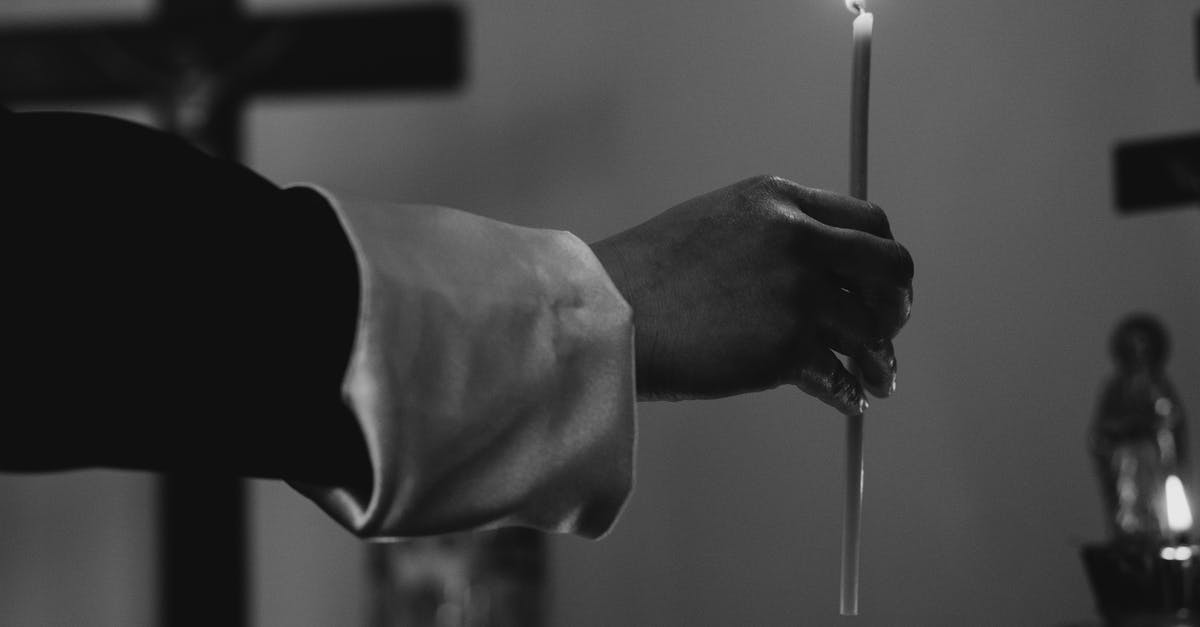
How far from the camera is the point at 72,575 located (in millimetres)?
1668

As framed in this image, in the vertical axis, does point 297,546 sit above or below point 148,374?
below

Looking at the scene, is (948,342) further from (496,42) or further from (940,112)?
(496,42)

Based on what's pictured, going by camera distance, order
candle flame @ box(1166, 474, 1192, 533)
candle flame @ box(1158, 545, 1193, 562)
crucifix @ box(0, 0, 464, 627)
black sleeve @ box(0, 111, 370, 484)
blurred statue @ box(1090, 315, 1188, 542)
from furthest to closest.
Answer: crucifix @ box(0, 0, 464, 627), blurred statue @ box(1090, 315, 1188, 542), candle flame @ box(1166, 474, 1192, 533), candle flame @ box(1158, 545, 1193, 562), black sleeve @ box(0, 111, 370, 484)

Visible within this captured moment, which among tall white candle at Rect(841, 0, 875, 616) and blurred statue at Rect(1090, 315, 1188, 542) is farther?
blurred statue at Rect(1090, 315, 1188, 542)

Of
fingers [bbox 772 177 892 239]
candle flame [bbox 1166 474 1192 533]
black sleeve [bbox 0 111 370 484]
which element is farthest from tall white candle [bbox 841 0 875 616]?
candle flame [bbox 1166 474 1192 533]

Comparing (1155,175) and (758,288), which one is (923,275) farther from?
(758,288)

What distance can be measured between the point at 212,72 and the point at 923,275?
101cm

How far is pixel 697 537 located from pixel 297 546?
0.53 m

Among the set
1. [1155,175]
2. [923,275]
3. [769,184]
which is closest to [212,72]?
[923,275]

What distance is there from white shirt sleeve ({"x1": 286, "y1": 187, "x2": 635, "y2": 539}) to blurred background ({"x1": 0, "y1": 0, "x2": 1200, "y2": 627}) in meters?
0.68

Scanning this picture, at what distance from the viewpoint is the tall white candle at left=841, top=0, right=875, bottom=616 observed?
1.58ft

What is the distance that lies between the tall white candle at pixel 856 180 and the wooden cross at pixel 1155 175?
561 mm

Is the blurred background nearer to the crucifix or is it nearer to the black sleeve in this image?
the crucifix

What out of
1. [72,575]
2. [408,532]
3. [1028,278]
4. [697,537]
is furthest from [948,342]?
[72,575]
